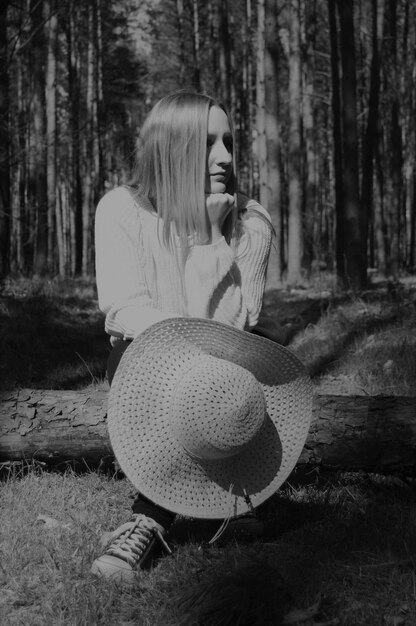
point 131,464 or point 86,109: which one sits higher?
point 86,109

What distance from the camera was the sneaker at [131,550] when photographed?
2.34 metres

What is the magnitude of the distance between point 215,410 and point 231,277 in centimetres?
61

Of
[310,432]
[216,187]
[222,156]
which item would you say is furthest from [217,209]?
[310,432]

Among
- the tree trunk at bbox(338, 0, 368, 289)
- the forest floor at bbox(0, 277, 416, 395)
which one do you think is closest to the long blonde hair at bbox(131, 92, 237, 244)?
the forest floor at bbox(0, 277, 416, 395)

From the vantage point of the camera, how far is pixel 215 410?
236cm

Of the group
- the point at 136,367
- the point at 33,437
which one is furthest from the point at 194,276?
the point at 33,437

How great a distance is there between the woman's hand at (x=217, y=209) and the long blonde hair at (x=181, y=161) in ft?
0.09

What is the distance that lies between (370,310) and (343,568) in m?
5.06

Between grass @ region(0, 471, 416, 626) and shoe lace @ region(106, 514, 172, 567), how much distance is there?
76 millimetres

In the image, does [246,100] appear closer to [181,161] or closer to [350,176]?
[350,176]

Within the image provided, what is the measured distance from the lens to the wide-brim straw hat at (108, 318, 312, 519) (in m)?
2.38

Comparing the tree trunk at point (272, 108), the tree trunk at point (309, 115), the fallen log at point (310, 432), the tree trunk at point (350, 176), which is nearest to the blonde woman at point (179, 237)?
the fallen log at point (310, 432)

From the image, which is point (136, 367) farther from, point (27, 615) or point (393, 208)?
point (393, 208)

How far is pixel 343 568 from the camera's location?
2.36m
